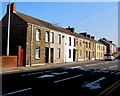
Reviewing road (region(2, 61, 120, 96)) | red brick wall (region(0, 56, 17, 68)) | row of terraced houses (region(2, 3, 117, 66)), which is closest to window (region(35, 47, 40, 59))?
row of terraced houses (region(2, 3, 117, 66))

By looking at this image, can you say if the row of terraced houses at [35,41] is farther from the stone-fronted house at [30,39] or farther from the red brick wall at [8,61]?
the red brick wall at [8,61]

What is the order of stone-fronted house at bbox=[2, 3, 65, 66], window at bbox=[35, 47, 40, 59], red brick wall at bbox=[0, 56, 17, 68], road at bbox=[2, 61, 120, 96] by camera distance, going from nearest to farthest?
road at bbox=[2, 61, 120, 96] < red brick wall at bbox=[0, 56, 17, 68] < stone-fronted house at bbox=[2, 3, 65, 66] < window at bbox=[35, 47, 40, 59]

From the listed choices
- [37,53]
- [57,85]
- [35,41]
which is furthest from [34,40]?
[57,85]

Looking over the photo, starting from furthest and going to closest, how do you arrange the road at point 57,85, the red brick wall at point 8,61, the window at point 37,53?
1. the window at point 37,53
2. the red brick wall at point 8,61
3. the road at point 57,85

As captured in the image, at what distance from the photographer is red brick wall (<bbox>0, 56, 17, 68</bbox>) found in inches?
810

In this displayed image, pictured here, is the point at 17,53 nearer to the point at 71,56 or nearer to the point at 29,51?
the point at 29,51

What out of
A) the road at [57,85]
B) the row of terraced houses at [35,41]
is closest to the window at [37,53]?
the row of terraced houses at [35,41]

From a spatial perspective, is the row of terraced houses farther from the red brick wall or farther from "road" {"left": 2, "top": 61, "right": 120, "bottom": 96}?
"road" {"left": 2, "top": 61, "right": 120, "bottom": 96}

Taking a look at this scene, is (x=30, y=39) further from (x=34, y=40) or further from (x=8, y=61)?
(x=8, y=61)

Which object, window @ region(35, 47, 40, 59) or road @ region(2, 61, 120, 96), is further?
window @ region(35, 47, 40, 59)

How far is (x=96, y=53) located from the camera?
199 feet

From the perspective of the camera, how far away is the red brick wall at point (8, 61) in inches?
810

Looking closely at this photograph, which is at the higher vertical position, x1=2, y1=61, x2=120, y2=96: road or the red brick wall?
the red brick wall

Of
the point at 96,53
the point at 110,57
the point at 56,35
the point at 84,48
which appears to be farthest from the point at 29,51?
the point at 96,53
